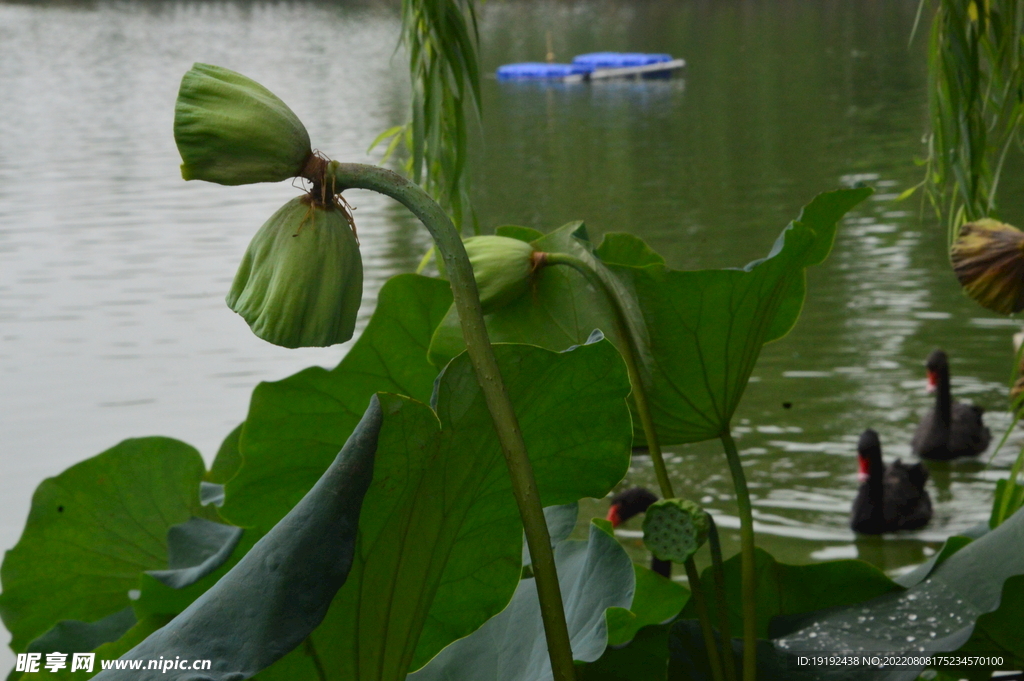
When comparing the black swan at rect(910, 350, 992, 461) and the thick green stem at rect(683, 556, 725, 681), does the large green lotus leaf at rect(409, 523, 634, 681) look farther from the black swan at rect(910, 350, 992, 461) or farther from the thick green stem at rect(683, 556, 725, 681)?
the black swan at rect(910, 350, 992, 461)

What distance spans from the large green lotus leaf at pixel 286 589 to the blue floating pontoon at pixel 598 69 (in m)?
17.5

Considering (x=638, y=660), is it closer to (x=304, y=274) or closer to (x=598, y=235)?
(x=304, y=274)

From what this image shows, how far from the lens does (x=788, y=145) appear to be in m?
10.5

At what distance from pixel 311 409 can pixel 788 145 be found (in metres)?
10.1

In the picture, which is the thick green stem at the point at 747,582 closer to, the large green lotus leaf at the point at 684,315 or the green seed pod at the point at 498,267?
the large green lotus leaf at the point at 684,315

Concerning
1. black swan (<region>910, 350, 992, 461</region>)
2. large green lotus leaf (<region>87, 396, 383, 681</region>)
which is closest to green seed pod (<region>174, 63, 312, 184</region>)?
large green lotus leaf (<region>87, 396, 383, 681</region>)

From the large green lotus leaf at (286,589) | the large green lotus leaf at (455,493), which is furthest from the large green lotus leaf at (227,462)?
the large green lotus leaf at (286,589)

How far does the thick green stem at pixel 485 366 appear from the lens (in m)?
0.54

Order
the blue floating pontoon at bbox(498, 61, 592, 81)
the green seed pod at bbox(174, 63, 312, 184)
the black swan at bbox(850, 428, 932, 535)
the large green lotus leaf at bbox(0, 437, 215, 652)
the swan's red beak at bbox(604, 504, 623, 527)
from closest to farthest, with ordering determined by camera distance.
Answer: the green seed pod at bbox(174, 63, 312, 184) < the large green lotus leaf at bbox(0, 437, 215, 652) < the black swan at bbox(850, 428, 932, 535) < the swan's red beak at bbox(604, 504, 623, 527) < the blue floating pontoon at bbox(498, 61, 592, 81)

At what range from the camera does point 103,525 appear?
126cm

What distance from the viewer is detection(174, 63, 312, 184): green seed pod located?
53 cm

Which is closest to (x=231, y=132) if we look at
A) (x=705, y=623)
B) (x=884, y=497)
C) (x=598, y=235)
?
(x=705, y=623)

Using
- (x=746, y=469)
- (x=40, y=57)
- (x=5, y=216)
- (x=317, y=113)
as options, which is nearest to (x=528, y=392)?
(x=746, y=469)

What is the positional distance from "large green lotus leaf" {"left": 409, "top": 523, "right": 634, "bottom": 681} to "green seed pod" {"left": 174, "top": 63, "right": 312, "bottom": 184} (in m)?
0.42
